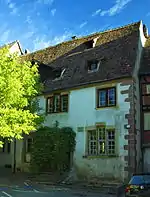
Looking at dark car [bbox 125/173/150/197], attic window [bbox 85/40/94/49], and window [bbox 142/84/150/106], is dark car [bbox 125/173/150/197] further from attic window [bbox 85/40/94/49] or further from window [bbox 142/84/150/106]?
attic window [bbox 85/40/94/49]

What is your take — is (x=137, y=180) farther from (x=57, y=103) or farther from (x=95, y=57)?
(x=95, y=57)

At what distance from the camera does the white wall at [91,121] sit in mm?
23094

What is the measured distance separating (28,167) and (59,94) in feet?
20.7

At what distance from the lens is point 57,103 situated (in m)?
27.6

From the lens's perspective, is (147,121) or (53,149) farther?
(53,149)

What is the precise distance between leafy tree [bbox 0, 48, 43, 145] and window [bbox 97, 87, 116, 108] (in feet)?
16.7

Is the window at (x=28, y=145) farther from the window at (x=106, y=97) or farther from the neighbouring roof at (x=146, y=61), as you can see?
the neighbouring roof at (x=146, y=61)

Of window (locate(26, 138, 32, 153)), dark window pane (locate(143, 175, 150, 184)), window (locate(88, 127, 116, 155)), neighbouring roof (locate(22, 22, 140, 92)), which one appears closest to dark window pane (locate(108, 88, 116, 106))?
neighbouring roof (locate(22, 22, 140, 92))

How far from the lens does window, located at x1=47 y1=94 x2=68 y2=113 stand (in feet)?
88.7

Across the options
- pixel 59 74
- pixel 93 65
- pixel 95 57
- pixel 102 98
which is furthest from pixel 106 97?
pixel 59 74

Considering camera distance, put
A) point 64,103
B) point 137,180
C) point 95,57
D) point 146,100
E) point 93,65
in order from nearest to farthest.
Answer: point 137,180 → point 146,100 → point 93,65 → point 64,103 → point 95,57

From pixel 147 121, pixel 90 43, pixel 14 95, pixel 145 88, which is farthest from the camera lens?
pixel 90 43

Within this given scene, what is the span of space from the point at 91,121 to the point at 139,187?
11557mm

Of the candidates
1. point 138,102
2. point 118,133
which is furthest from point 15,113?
point 138,102
